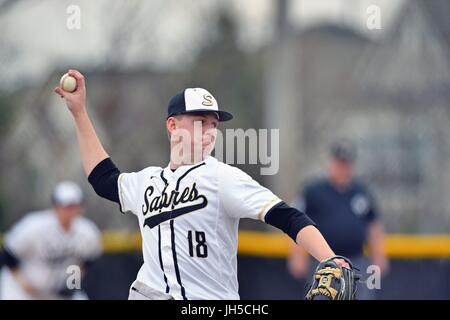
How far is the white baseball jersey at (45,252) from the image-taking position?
9.03 m

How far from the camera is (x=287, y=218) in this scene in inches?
170

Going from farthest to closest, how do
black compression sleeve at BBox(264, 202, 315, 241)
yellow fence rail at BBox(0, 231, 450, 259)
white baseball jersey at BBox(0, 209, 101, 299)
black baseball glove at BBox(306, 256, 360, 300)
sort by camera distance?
yellow fence rail at BBox(0, 231, 450, 259)
white baseball jersey at BBox(0, 209, 101, 299)
black compression sleeve at BBox(264, 202, 315, 241)
black baseball glove at BBox(306, 256, 360, 300)

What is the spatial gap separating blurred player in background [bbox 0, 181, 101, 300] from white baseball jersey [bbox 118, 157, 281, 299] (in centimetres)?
443

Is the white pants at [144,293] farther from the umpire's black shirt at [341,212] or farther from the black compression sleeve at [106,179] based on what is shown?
the umpire's black shirt at [341,212]

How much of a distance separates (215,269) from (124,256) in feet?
23.5

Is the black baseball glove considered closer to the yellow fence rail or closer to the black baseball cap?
the black baseball cap

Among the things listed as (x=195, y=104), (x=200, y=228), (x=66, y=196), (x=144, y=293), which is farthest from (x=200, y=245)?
(x=66, y=196)

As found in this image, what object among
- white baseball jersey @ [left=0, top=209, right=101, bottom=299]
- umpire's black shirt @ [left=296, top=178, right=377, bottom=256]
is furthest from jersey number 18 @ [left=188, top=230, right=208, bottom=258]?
white baseball jersey @ [left=0, top=209, right=101, bottom=299]

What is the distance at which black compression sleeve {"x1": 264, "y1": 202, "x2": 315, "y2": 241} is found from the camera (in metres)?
4.28

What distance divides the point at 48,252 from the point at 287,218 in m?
5.19

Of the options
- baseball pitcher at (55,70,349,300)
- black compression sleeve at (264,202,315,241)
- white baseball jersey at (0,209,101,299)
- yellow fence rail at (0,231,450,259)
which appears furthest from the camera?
yellow fence rail at (0,231,450,259)

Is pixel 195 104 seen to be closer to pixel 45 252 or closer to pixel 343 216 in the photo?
pixel 343 216

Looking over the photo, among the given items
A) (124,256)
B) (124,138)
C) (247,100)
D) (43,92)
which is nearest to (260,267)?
(124,256)
